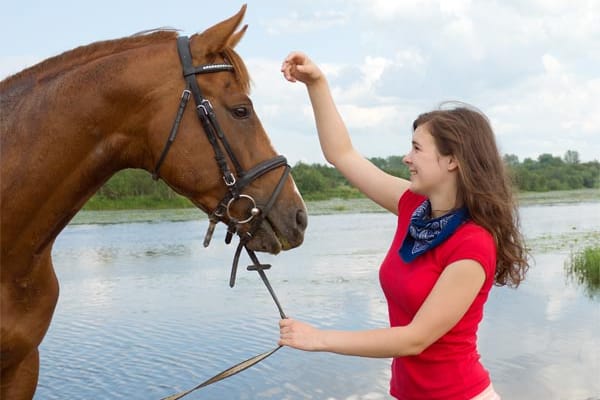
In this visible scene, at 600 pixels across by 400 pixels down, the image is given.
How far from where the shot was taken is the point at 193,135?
8.86 feet

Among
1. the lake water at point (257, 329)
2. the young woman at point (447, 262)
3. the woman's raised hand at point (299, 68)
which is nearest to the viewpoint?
the young woman at point (447, 262)

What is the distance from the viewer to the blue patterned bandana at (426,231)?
2.60m

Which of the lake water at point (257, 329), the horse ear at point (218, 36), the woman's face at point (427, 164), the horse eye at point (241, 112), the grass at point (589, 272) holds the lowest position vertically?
the lake water at point (257, 329)

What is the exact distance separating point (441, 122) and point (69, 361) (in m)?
7.82

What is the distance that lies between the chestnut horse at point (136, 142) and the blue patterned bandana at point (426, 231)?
44 centimetres

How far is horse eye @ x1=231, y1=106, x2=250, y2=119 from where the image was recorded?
2.71m

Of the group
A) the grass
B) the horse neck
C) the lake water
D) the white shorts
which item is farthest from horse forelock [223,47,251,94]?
the grass

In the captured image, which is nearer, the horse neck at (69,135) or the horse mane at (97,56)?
the horse neck at (69,135)

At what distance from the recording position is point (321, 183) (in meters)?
59.2

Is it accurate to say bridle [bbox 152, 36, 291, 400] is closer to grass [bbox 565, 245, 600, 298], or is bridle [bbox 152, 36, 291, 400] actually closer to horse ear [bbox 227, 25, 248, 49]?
horse ear [bbox 227, 25, 248, 49]

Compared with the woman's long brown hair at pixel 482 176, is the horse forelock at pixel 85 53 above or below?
above

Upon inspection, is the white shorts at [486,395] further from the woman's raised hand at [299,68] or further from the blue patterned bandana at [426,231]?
the woman's raised hand at [299,68]

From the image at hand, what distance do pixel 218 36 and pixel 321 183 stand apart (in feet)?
185

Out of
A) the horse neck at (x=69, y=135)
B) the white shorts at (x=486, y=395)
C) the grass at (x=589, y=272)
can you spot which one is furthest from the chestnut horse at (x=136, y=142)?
the grass at (x=589, y=272)
